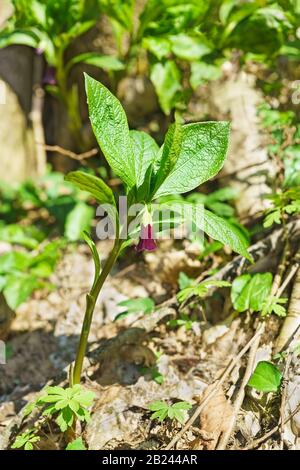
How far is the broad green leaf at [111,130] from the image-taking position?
1.36 m

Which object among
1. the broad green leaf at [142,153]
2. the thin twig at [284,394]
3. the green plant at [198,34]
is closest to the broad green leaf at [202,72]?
the green plant at [198,34]

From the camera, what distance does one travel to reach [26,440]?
61.7 inches

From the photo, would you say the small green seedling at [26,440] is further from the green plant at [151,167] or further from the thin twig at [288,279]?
the thin twig at [288,279]

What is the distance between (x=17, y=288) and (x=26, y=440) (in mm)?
834

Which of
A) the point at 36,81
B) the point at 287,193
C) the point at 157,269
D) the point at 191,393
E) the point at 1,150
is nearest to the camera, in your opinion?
the point at 191,393

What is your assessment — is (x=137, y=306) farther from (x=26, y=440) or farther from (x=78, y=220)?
(x=78, y=220)

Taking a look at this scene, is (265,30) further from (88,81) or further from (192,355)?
(192,355)

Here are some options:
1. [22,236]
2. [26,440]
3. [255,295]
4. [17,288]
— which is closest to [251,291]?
[255,295]

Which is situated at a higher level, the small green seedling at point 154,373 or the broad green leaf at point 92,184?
the broad green leaf at point 92,184

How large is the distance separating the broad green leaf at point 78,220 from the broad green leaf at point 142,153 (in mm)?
1121
